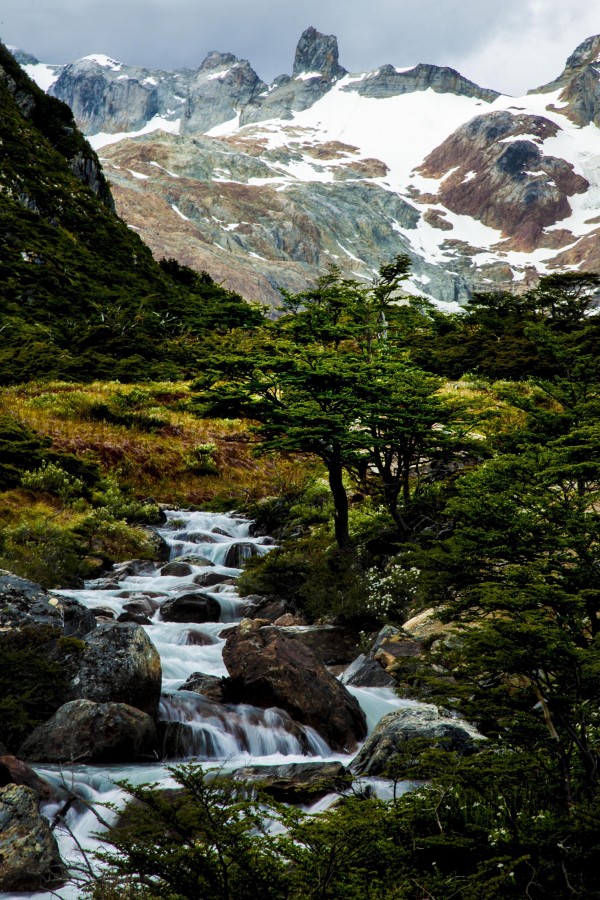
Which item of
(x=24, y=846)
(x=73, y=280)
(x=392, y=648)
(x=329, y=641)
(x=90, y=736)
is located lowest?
(x=329, y=641)

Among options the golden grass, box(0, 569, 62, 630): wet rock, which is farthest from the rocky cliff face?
box(0, 569, 62, 630): wet rock

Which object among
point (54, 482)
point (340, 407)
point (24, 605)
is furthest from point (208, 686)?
point (54, 482)

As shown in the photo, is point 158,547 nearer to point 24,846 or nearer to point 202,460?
point 202,460

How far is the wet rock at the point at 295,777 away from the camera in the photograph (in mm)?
5938

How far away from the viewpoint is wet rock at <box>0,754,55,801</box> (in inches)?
207

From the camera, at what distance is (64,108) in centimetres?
6359

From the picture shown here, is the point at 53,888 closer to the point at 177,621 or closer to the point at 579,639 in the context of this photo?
the point at 579,639

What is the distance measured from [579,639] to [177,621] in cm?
839

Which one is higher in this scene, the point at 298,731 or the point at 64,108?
the point at 64,108

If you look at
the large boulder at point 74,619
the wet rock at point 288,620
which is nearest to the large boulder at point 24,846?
the large boulder at point 74,619

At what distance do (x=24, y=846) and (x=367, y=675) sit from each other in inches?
209

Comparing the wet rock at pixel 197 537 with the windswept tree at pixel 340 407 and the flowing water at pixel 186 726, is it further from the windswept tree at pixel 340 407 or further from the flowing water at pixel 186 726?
the windswept tree at pixel 340 407

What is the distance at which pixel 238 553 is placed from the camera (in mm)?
15852

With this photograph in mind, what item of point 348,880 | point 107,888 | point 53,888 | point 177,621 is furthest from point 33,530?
point 348,880
